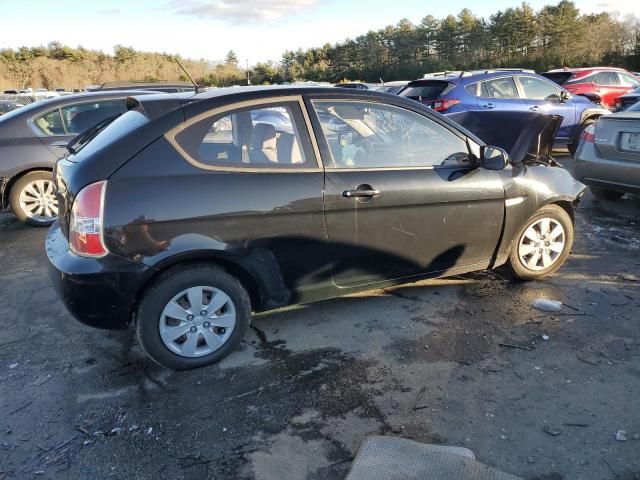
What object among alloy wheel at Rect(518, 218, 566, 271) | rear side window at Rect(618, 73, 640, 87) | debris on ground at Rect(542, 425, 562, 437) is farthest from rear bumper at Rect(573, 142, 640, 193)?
rear side window at Rect(618, 73, 640, 87)

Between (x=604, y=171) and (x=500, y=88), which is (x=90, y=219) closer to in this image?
(x=604, y=171)

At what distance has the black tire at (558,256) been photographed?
424 cm

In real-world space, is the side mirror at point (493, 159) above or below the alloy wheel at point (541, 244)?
above

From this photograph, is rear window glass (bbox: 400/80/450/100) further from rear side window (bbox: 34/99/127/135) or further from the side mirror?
the side mirror

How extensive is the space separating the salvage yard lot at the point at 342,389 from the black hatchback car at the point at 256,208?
0.34m

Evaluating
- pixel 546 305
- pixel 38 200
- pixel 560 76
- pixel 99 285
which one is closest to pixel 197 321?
pixel 99 285

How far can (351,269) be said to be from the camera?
141 inches

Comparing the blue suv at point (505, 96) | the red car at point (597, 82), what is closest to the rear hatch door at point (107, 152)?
the blue suv at point (505, 96)

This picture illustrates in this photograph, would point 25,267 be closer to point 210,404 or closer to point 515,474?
point 210,404

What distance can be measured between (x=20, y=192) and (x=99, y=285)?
4.32 metres

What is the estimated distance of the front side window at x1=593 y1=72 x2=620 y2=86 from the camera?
14109mm

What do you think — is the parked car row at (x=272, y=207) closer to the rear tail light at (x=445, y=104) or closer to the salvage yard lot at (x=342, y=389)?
the salvage yard lot at (x=342, y=389)

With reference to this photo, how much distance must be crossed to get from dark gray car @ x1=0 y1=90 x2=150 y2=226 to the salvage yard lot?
2474mm

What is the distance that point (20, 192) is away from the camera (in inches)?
250
